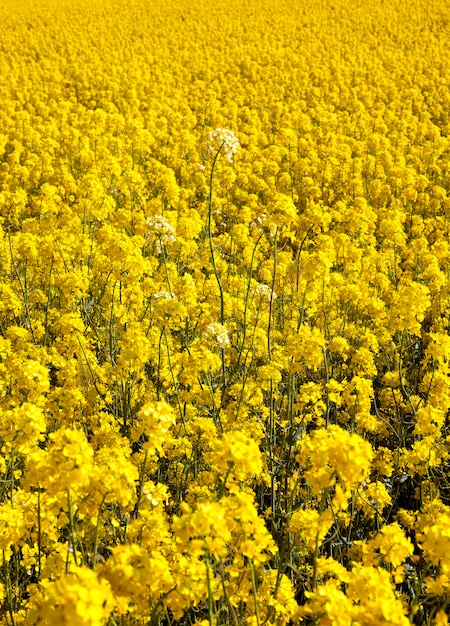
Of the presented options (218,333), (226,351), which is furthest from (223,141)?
(226,351)

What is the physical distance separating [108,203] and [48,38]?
46.9 feet

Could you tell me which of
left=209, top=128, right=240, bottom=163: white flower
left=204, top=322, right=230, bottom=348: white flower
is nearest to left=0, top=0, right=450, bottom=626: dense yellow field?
left=204, top=322, right=230, bottom=348: white flower

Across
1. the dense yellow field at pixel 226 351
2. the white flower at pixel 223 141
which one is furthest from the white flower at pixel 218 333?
the white flower at pixel 223 141

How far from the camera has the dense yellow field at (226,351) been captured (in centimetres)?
225

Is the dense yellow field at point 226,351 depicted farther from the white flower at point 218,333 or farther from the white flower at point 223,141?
the white flower at point 223,141

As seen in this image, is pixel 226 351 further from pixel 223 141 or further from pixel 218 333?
pixel 223 141

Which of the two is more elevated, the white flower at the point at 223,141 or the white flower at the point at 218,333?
the white flower at the point at 223,141

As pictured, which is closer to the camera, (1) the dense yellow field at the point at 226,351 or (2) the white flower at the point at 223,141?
(1) the dense yellow field at the point at 226,351

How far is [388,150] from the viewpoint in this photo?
31.6ft

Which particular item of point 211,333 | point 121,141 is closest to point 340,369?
point 211,333

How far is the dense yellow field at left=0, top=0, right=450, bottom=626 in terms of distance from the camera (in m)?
2.25

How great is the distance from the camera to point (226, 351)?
16.6 ft

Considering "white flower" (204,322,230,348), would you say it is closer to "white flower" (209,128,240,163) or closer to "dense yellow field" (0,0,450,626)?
"dense yellow field" (0,0,450,626)

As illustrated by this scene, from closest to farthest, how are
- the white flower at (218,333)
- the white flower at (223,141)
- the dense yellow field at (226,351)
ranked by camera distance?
the dense yellow field at (226,351) → the white flower at (218,333) → the white flower at (223,141)
